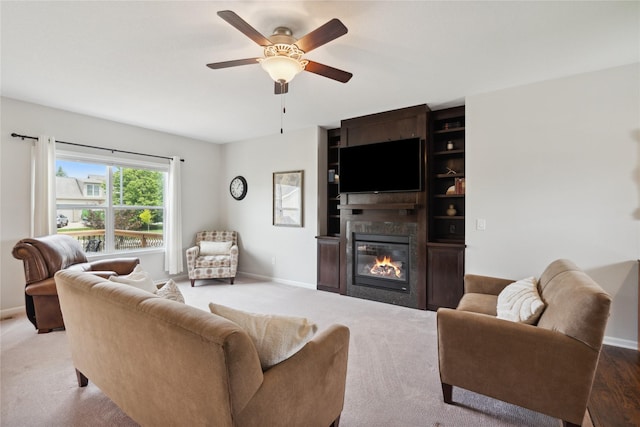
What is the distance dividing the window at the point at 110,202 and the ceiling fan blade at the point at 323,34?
155 inches

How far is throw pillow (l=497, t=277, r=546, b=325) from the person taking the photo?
1.86 meters

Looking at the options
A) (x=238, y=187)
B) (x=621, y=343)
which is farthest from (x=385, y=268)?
(x=238, y=187)

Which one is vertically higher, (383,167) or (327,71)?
(327,71)

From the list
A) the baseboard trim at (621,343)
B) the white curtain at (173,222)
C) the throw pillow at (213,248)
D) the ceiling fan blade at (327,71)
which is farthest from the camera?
the throw pillow at (213,248)

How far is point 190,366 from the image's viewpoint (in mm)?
1097

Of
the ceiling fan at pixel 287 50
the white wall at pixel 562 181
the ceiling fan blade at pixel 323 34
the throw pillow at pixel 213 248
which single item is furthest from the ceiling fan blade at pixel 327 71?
Result: the throw pillow at pixel 213 248

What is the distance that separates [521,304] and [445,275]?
176 centimetres

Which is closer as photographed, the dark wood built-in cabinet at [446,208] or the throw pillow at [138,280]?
the throw pillow at [138,280]

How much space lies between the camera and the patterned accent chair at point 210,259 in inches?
195

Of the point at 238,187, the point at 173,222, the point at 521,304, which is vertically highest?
the point at 238,187

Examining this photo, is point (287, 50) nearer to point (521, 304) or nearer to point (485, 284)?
point (521, 304)

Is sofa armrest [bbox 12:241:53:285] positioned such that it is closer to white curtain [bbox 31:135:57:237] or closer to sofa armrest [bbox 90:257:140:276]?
sofa armrest [bbox 90:257:140:276]

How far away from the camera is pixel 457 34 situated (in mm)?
2260

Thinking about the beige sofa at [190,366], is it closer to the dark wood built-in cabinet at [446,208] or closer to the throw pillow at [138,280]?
the throw pillow at [138,280]
